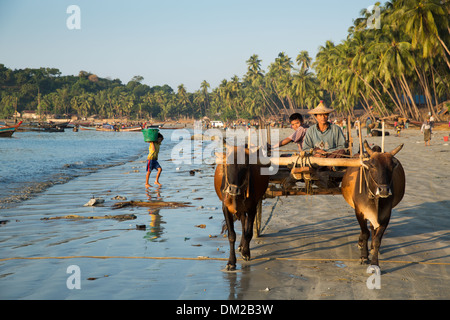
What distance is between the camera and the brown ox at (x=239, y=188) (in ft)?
21.6

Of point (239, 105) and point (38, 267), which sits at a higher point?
point (239, 105)

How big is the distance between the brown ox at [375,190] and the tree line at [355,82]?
1706 inches

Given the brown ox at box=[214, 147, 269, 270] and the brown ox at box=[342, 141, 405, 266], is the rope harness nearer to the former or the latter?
the brown ox at box=[214, 147, 269, 270]

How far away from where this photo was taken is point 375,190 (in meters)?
6.55

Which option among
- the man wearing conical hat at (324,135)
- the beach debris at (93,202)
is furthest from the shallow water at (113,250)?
the man wearing conical hat at (324,135)

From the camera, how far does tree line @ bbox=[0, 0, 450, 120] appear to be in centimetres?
4938

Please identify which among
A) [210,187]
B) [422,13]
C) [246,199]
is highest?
[422,13]

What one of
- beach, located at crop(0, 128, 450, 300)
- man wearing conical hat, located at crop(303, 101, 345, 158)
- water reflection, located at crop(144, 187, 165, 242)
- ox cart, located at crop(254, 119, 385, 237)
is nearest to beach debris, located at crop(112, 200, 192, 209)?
beach, located at crop(0, 128, 450, 300)

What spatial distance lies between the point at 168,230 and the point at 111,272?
9.75 feet

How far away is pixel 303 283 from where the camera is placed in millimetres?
6246

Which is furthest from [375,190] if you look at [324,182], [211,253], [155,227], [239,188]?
[155,227]
